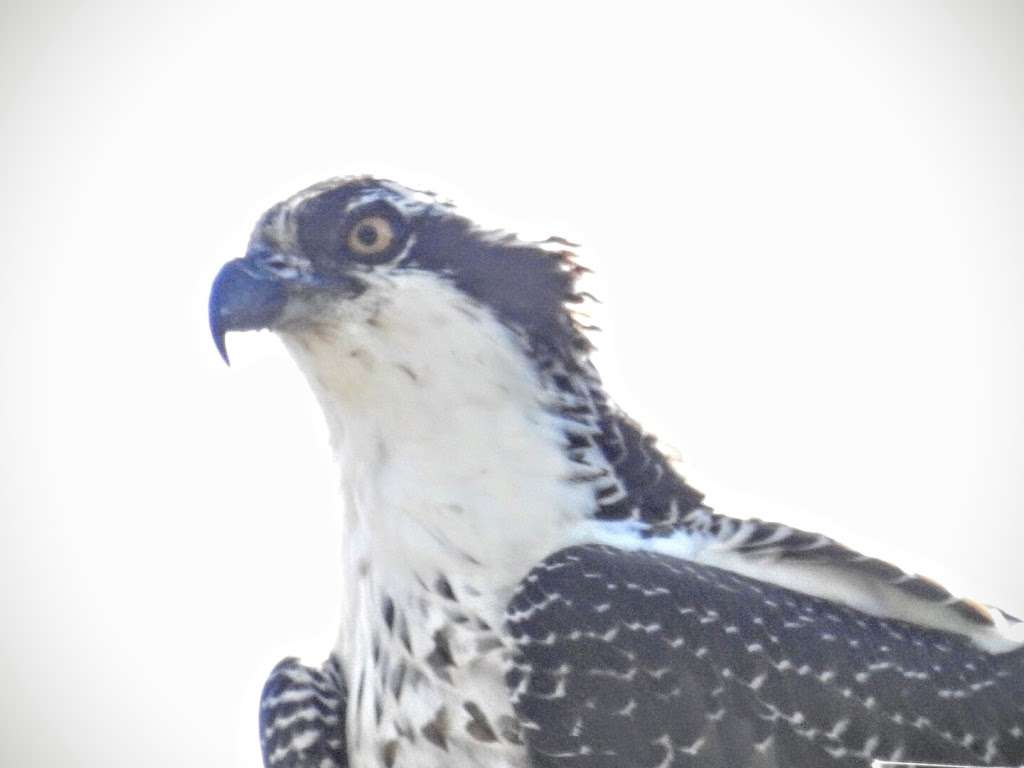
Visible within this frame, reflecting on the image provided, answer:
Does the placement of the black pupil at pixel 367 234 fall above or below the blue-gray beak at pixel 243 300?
above

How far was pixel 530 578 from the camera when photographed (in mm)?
6469

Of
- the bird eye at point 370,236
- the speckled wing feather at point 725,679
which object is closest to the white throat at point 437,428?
the bird eye at point 370,236

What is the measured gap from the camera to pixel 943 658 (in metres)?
6.37

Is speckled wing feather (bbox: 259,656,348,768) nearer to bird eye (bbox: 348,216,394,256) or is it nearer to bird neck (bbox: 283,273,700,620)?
bird neck (bbox: 283,273,700,620)

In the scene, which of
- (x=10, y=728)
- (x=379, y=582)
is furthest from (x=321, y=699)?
(x=10, y=728)

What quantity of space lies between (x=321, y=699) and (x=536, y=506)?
1032mm

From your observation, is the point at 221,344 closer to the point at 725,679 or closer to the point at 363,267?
the point at 363,267

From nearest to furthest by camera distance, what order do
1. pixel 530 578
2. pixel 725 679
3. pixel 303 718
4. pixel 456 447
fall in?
pixel 725 679
pixel 530 578
pixel 303 718
pixel 456 447

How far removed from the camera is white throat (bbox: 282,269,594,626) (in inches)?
263

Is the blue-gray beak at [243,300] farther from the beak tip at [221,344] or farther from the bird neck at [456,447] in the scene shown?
the bird neck at [456,447]

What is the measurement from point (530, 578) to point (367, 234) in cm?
138

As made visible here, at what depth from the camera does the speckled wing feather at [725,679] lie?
599 cm

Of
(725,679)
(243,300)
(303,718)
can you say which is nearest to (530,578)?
(725,679)

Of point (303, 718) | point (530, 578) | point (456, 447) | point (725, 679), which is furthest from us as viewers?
point (456, 447)
